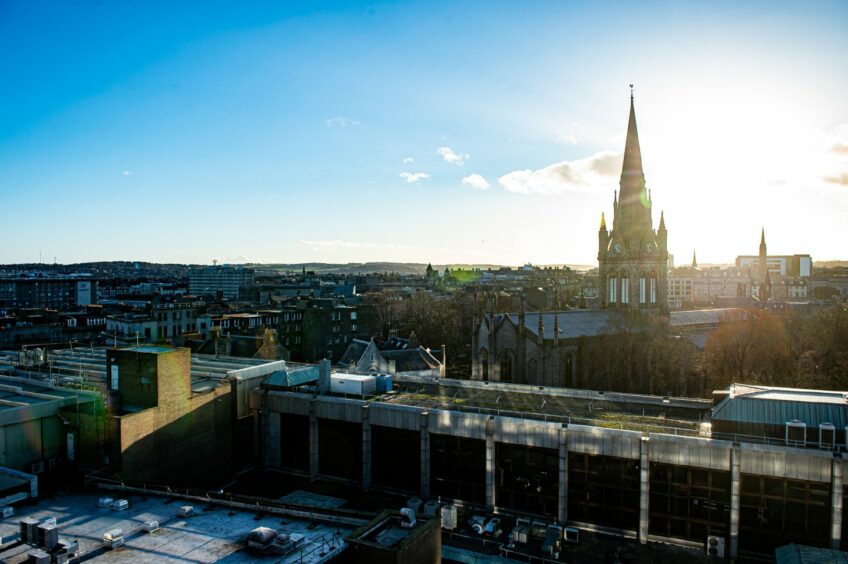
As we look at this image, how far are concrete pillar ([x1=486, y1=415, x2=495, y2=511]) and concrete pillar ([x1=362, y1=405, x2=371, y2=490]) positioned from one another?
7.76m

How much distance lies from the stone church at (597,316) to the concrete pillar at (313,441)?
23540 millimetres

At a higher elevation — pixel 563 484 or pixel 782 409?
pixel 782 409

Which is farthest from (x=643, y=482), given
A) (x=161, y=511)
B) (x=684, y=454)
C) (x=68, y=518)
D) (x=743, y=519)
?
(x=68, y=518)

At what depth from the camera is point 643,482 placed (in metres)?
30.5

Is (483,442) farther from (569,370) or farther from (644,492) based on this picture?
(569,370)

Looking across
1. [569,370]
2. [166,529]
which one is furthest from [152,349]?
[569,370]

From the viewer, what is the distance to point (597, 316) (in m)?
65.4

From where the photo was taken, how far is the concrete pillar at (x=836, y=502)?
1062 inches

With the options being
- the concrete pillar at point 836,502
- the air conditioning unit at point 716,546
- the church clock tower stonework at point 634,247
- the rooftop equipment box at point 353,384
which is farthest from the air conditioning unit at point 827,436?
the church clock tower stonework at point 634,247

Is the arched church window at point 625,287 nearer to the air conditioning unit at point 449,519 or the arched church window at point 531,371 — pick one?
the arched church window at point 531,371

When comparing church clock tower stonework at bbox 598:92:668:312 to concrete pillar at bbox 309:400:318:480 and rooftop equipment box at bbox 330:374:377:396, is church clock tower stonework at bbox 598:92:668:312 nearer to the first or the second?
rooftop equipment box at bbox 330:374:377:396

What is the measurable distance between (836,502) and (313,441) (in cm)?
2810

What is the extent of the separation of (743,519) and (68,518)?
29.5 meters

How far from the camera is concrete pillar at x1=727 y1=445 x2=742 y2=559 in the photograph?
28703 mm
